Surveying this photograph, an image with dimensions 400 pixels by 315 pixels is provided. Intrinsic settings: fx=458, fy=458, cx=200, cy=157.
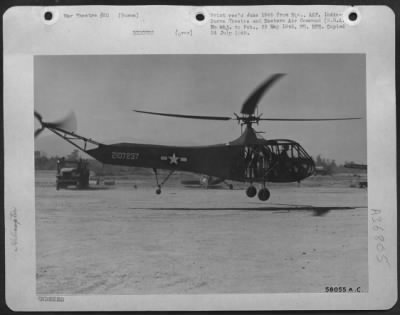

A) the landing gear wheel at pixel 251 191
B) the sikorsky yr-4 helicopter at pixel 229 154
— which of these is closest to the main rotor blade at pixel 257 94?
the sikorsky yr-4 helicopter at pixel 229 154

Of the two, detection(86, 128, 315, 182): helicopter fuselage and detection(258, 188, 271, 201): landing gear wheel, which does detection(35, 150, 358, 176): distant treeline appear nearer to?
detection(86, 128, 315, 182): helicopter fuselage

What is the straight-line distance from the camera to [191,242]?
0.99 meters

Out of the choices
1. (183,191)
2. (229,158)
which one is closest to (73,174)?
(183,191)

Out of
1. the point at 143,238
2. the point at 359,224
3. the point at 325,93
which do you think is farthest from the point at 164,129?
the point at 359,224

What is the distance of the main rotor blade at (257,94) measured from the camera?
99 cm

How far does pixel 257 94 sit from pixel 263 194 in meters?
0.22

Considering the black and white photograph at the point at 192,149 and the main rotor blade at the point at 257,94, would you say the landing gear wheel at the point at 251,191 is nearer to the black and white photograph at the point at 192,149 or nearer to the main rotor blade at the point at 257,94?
the black and white photograph at the point at 192,149

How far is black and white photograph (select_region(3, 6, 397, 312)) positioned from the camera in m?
0.99

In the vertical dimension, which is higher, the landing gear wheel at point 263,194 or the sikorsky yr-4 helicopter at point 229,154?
the sikorsky yr-4 helicopter at point 229,154

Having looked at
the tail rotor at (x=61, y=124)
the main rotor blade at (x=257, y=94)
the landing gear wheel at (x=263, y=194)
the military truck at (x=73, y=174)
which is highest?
the main rotor blade at (x=257, y=94)

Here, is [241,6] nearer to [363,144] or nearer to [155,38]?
[155,38]

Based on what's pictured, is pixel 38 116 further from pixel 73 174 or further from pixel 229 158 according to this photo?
pixel 229 158

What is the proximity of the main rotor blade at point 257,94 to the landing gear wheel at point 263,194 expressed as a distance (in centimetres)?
17

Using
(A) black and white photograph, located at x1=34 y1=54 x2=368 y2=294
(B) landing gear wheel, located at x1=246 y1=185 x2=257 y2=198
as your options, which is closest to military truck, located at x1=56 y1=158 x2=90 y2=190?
(A) black and white photograph, located at x1=34 y1=54 x2=368 y2=294
